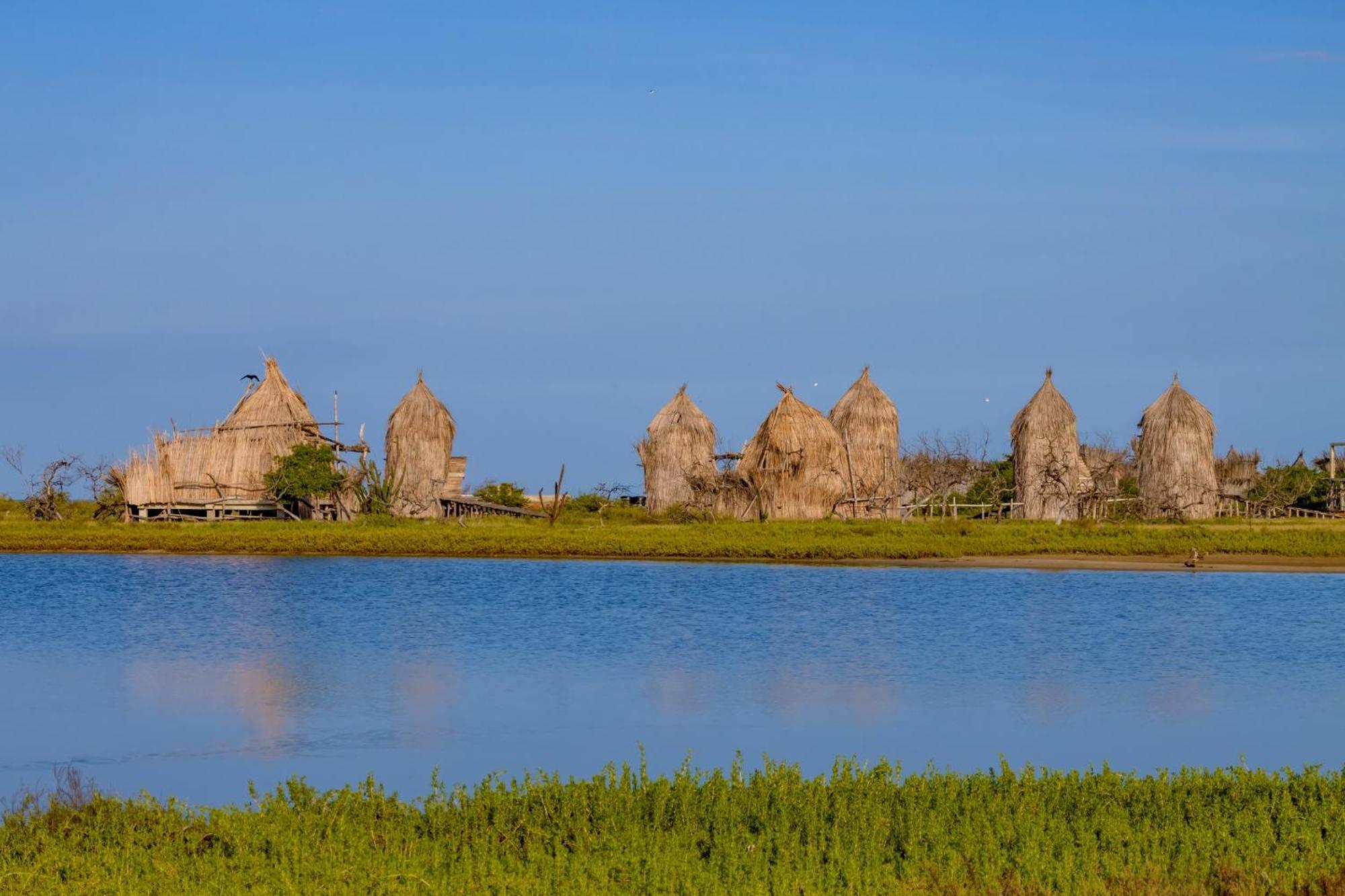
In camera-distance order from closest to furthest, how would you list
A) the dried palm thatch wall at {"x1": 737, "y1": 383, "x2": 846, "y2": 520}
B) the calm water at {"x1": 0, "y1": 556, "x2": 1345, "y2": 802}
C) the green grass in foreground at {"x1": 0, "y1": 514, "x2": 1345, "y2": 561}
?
the calm water at {"x1": 0, "y1": 556, "x2": 1345, "y2": 802}, the green grass in foreground at {"x1": 0, "y1": 514, "x2": 1345, "y2": 561}, the dried palm thatch wall at {"x1": 737, "y1": 383, "x2": 846, "y2": 520}

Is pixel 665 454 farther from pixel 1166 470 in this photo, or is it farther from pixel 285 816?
pixel 285 816

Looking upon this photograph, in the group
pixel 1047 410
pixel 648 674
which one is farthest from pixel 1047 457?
pixel 648 674

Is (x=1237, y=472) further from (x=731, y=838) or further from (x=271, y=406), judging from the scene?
(x=731, y=838)

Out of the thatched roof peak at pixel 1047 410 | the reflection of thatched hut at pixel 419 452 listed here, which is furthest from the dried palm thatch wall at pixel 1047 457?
the reflection of thatched hut at pixel 419 452

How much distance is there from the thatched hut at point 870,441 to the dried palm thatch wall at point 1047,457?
3735 millimetres

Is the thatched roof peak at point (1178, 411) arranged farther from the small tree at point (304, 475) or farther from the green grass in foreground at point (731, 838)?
the green grass in foreground at point (731, 838)

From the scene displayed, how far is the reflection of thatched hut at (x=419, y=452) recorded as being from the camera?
157 feet

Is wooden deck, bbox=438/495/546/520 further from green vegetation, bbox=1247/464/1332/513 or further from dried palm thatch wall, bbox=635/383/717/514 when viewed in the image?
green vegetation, bbox=1247/464/1332/513

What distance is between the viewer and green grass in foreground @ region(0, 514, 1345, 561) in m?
35.7

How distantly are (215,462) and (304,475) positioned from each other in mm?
3792

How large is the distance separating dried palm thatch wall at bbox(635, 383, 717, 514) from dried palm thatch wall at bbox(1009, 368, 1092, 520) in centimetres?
962

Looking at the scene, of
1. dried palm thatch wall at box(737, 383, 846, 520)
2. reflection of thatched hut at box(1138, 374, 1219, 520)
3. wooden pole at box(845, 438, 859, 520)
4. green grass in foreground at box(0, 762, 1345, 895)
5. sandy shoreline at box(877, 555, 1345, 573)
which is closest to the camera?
green grass in foreground at box(0, 762, 1345, 895)

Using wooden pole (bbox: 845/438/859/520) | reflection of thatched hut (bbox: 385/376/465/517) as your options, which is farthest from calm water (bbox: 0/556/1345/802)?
reflection of thatched hut (bbox: 385/376/465/517)

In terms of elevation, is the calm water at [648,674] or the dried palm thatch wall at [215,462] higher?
the dried palm thatch wall at [215,462]
